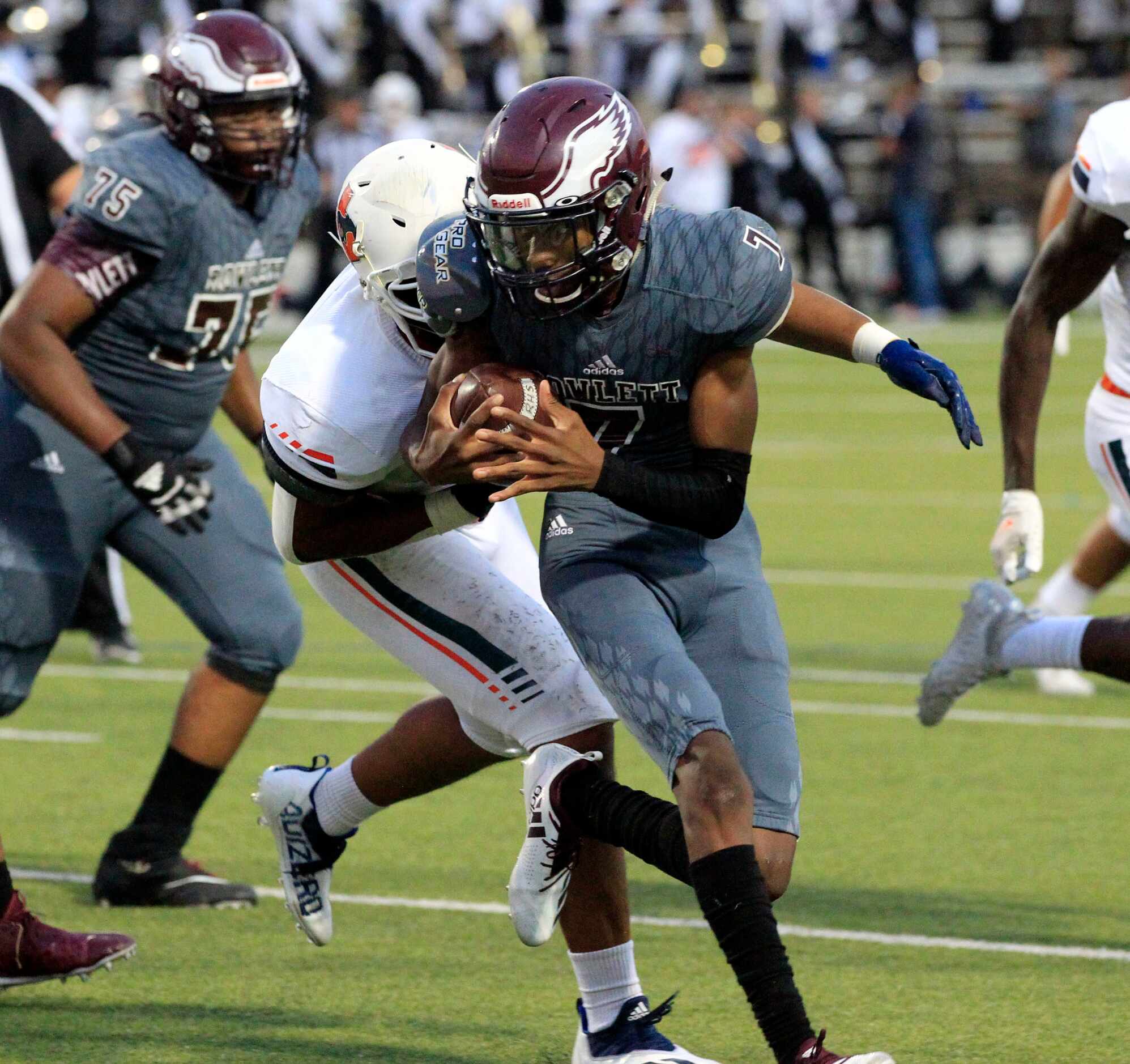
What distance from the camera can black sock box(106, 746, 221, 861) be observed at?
479 cm

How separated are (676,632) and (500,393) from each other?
0.55 meters

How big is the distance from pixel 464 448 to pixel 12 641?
169cm

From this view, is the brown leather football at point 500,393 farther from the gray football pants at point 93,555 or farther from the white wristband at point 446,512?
the gray football pants at point 93,555

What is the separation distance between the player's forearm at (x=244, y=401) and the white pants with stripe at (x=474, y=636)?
1163mm

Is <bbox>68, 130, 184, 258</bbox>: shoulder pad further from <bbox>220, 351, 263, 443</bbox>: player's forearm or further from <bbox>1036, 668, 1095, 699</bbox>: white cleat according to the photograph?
<bbox>1036, 668, 1095, 699</bbox>: white cleat

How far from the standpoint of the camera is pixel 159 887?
477cm

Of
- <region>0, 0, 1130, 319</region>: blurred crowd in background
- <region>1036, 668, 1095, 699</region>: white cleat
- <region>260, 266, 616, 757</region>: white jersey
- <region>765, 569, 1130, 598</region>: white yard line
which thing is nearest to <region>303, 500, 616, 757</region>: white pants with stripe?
<region>260, 266, 616, 757</region>: white jersey

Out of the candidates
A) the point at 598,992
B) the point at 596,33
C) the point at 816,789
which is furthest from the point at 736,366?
the point at 596,33

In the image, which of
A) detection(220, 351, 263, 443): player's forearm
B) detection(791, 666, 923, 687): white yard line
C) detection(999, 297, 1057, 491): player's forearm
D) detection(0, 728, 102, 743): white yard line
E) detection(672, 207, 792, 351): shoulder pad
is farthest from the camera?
detection(791, 666, 923, 687): white yard line

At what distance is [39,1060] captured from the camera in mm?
3734

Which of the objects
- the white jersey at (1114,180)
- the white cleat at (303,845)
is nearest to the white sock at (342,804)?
the white cleat at (303,845)

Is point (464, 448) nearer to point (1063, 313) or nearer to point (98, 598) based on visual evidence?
point (1063, 313)

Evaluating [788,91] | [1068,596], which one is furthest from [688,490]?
[788,91]

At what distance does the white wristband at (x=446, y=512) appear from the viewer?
3676mm
